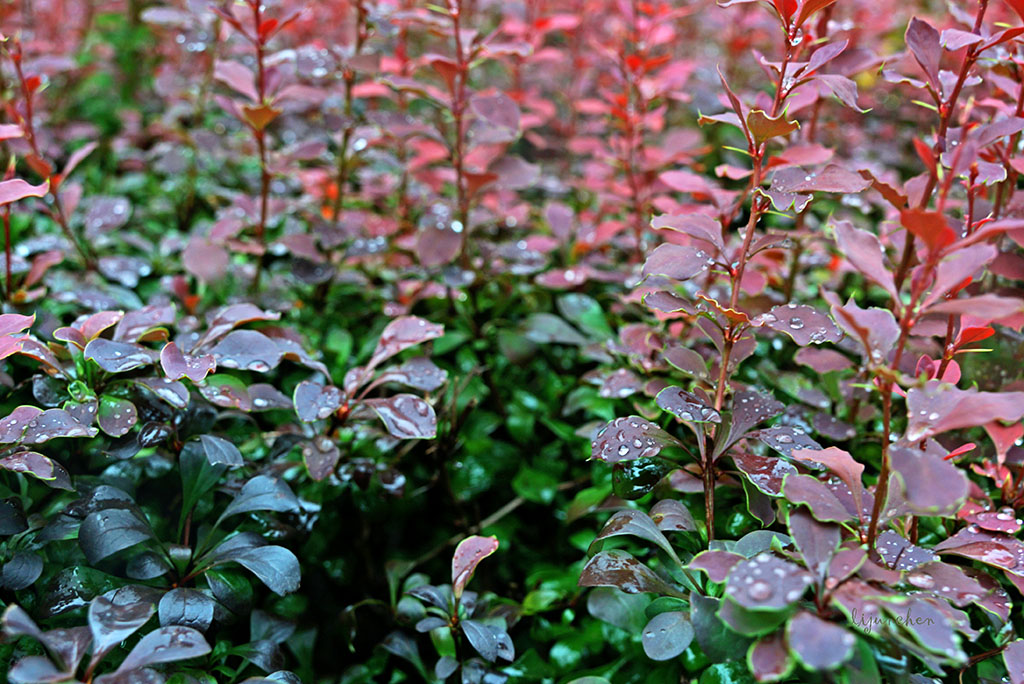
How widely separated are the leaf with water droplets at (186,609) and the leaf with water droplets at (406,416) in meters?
0.39

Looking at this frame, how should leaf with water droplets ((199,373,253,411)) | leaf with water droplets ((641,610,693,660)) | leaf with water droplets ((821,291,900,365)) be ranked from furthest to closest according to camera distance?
leaf with water droplets ((199,373,253,411)) → leaf with water droplets ((641,610,693,660)) → leaf with water droplets ((821,291,900,365))

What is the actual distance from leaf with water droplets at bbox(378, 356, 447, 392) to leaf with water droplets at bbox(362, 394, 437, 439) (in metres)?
0.06

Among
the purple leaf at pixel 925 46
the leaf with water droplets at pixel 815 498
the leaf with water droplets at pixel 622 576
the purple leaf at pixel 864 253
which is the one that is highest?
the purple leaf at pixel 925 46

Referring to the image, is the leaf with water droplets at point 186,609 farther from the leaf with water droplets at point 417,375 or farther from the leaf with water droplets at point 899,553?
the leaf with water droplets at point 899,553

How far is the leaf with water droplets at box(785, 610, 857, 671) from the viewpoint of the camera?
2.43 feet

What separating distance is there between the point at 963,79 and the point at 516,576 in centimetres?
137

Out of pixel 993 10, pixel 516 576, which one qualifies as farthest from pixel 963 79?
pixel 993 10

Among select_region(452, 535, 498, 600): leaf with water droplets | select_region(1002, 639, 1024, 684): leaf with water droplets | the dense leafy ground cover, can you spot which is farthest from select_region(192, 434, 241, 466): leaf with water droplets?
select_region(1002, 639, 1024, 684): leaf with water droplets

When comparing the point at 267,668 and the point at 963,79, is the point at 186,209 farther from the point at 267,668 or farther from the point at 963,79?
the point at 963,79

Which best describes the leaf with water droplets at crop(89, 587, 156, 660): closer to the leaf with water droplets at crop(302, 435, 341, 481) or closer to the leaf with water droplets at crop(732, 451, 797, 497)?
the leaf with water droplets at crop(302, 435, 341, 481)

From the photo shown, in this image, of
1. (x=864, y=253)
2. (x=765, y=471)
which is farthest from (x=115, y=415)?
(x=864, y=253)

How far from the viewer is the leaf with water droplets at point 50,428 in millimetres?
1053

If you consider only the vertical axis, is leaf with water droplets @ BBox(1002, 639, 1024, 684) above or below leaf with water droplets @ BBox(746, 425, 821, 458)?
below

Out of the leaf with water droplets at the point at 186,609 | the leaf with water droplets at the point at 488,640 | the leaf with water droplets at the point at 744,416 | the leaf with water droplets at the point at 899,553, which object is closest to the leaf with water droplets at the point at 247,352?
the leaf with water droplets at the point at 186,609
